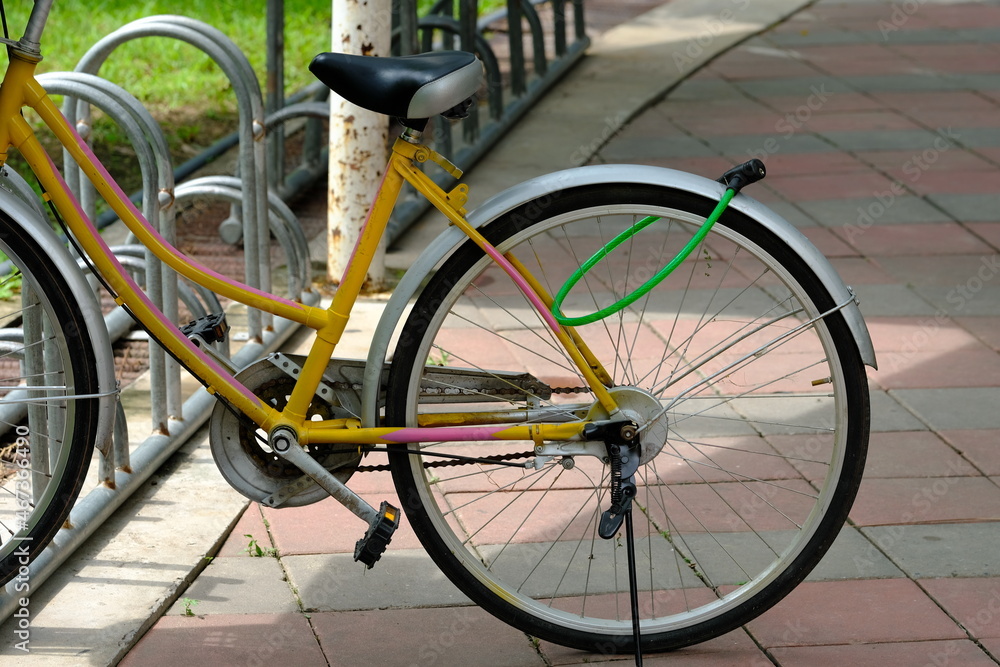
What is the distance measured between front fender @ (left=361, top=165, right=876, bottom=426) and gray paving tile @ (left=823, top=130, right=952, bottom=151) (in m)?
4.21

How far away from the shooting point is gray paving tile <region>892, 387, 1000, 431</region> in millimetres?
3695

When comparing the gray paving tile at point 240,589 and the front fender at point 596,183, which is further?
the gray paving tile at point 240,589

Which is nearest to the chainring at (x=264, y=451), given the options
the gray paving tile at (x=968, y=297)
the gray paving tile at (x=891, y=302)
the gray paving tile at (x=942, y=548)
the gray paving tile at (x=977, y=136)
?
the gray paving tile at (x=942, y=548)

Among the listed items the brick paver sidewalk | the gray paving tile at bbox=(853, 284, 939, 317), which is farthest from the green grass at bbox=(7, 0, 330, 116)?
the gray paving tile at bbox=(853, 284, 939, 317)

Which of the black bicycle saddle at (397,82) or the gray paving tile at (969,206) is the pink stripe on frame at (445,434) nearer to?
the black bicycle saddle at (397,82)

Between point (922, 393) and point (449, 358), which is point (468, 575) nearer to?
point (449, 358)

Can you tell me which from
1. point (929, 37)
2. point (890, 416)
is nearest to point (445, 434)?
point (890, 416)

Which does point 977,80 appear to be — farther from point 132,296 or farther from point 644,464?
point 132,296

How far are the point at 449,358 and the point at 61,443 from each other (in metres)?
1.77

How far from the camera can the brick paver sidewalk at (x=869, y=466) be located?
263 cm

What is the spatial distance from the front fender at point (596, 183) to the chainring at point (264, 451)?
222mm

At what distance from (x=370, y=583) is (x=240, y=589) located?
0.30 m

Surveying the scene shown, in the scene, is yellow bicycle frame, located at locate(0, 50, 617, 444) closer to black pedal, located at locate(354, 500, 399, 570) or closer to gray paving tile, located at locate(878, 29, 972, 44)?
black pedal, located at locate(354, 500, 399, 570)

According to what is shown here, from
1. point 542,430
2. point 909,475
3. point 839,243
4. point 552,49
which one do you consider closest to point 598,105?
point 552,49
